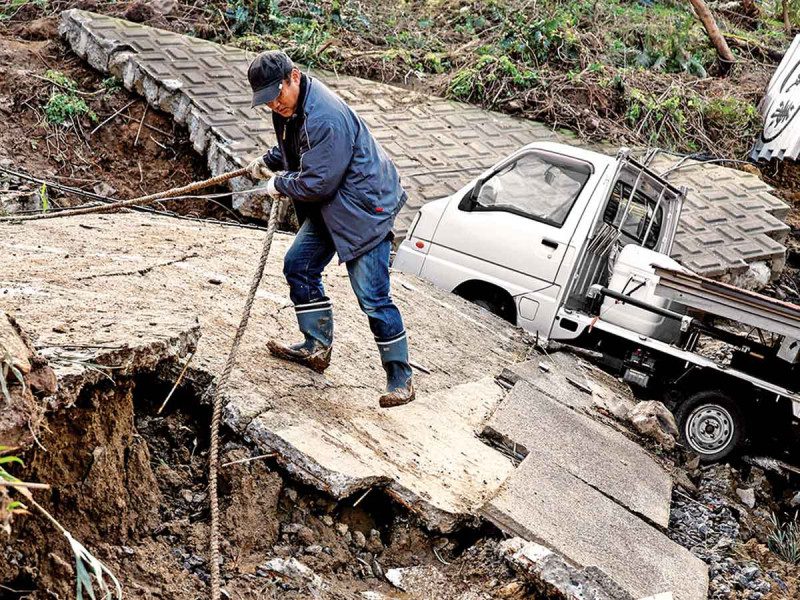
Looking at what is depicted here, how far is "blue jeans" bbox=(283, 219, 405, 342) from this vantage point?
4840 mm

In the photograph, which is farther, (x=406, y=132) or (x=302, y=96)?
(x=406, y=132)

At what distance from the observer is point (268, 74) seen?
4.35m

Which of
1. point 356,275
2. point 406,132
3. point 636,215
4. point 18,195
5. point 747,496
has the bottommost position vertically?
point 18,195

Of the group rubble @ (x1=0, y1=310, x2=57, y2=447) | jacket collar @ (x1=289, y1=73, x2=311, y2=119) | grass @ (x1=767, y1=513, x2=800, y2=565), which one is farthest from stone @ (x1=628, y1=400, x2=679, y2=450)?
rubble @ (x1=0, y1=310, x2=57, y2=447)

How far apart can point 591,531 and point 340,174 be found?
2235 mm

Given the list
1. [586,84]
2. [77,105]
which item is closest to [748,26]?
[586,84]

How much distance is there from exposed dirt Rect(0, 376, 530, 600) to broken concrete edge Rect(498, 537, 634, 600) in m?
0.07

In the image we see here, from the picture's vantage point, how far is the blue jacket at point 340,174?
4508 mm

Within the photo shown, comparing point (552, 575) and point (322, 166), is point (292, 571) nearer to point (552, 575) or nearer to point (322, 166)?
point (552, 575)

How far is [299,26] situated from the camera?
40.0ft

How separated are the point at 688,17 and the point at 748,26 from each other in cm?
255

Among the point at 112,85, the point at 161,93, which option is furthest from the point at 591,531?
the point at 112,85

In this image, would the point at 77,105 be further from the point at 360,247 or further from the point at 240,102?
the point at 360,247

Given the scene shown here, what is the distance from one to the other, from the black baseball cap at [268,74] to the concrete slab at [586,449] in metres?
2.34
